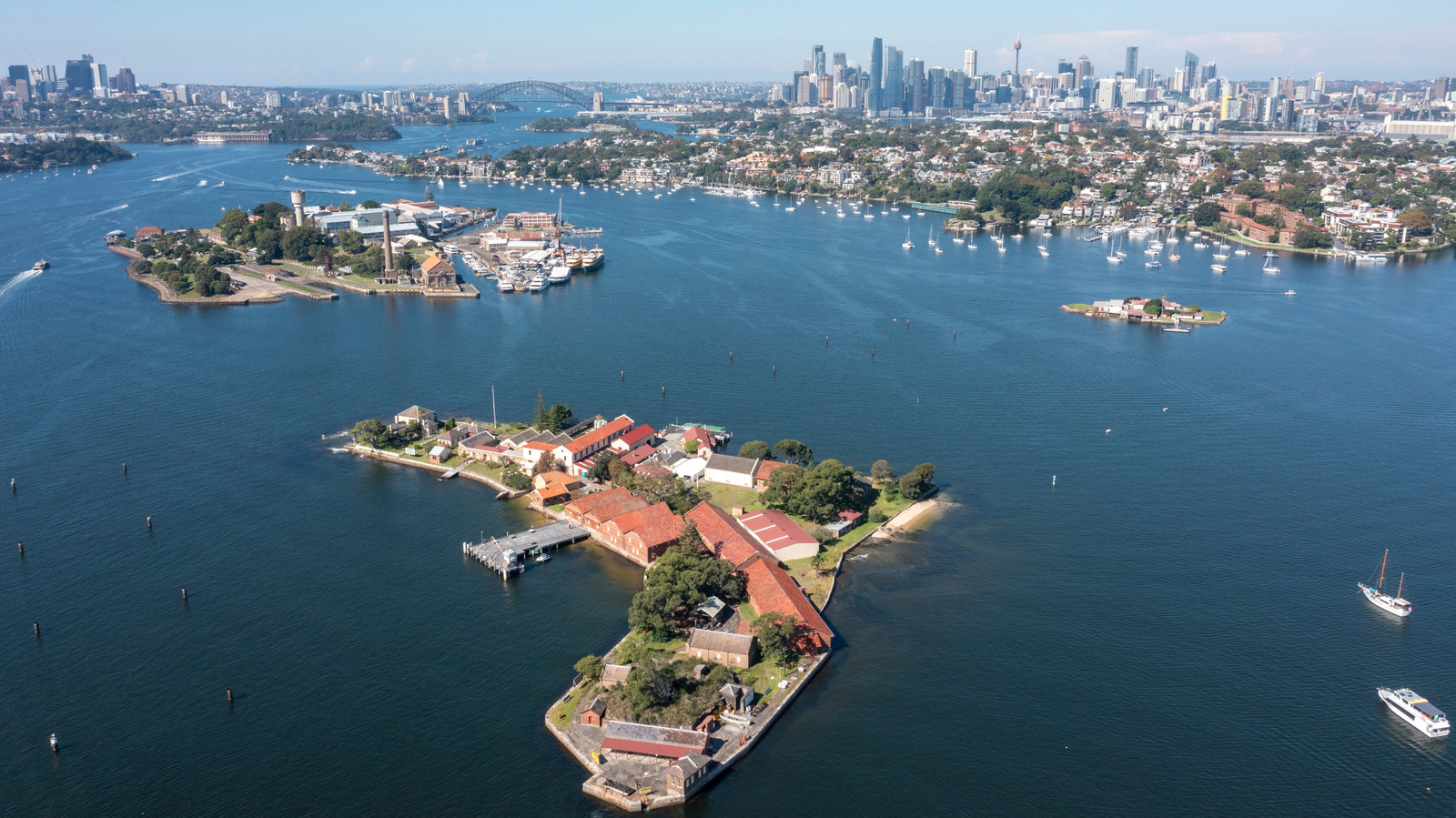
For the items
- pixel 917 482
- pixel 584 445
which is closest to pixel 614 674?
pixel 584 445

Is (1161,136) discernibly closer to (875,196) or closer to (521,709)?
(875,196)

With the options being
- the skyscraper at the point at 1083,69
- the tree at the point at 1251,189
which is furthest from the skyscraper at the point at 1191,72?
the tree at the point at 1251,189

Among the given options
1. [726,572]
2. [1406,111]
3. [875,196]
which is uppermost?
[1406,111]

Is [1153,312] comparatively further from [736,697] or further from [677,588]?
[736,697]

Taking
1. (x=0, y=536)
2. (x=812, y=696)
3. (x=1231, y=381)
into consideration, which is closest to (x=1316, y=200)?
(x=1231, y=381)

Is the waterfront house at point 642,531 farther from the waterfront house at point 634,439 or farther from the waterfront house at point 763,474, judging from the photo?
the waterfront house at point 634,439
